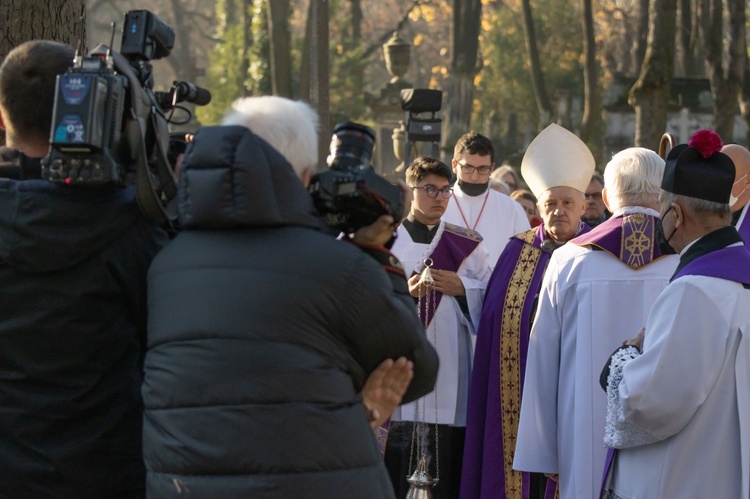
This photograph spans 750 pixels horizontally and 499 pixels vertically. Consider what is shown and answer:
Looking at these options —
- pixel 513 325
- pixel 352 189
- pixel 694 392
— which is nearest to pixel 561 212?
pixel 513 325

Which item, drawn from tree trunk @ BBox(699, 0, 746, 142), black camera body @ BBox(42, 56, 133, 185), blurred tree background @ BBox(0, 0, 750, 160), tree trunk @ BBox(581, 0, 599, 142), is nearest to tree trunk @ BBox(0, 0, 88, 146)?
black camera body @ BBox(42, 56, 133, 185)

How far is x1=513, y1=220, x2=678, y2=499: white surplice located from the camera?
570 cm

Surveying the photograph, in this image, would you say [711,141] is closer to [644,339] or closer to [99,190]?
[644,339]

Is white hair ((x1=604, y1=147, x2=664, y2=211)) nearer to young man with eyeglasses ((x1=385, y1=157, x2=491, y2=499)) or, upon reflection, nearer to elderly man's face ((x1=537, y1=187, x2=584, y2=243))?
elderly man's face ((x1=537, y1=187, x2=584, y2=243))

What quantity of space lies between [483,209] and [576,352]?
3534mm

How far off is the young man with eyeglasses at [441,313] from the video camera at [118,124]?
3551 millimetres

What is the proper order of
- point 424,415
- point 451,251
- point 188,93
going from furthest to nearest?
point 451,251
point 424,415
point 188,93

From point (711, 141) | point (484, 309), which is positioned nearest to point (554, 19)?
point (484, 309)

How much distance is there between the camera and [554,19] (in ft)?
105

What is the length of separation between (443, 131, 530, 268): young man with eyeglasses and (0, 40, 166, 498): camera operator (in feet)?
18.7

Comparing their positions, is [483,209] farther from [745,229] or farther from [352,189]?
[352,189]

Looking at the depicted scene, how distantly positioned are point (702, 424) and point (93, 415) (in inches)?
80.9

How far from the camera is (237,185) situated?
9.61ft

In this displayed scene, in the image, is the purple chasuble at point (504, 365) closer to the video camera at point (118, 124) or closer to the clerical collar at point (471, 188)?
the clerical collar at point (471, 188)
